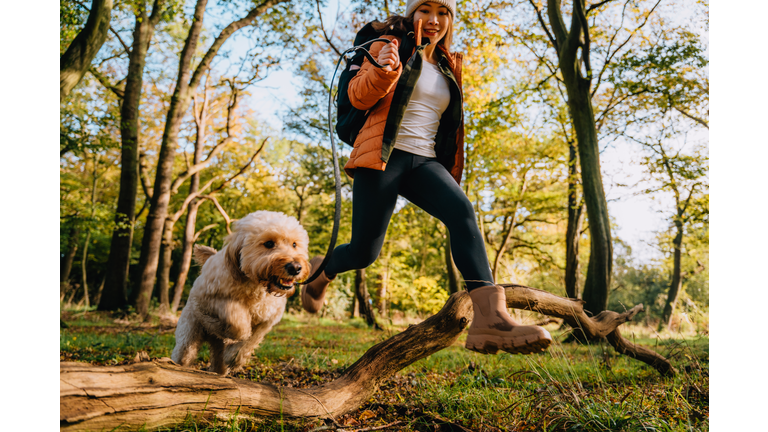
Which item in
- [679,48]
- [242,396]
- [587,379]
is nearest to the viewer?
[242,396]

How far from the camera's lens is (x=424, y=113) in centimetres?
269

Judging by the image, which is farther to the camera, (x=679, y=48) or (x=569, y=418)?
(x=679, y=48)

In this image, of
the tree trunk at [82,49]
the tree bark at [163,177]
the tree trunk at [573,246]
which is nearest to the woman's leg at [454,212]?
the tree trunk at [82,49]

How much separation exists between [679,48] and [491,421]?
35.6ft

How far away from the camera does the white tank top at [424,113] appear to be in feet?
8.61

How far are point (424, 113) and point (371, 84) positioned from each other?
0.51 metres

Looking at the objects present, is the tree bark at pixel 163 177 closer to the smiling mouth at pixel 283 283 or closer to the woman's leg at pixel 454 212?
the smiling mouth at pixel 283 283

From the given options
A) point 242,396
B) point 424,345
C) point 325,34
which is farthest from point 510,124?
point 242,396

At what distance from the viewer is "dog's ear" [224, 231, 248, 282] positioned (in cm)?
303

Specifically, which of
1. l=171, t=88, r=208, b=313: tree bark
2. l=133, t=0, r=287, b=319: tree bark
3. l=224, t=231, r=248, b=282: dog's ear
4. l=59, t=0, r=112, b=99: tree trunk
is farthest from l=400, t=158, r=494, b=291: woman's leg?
l=171, t=88, r=208, b=313: tree bark

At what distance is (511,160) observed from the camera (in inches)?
625

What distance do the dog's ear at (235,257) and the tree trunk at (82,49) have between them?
15.0 feet

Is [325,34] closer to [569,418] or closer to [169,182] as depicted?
[169,182]

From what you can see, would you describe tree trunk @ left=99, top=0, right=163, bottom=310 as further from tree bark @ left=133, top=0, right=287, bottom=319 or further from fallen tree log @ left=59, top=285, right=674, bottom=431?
fallen tree log @ left=59, top=285, right=674, bottom=431
